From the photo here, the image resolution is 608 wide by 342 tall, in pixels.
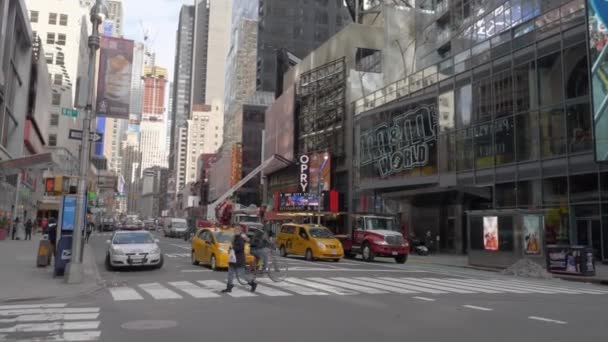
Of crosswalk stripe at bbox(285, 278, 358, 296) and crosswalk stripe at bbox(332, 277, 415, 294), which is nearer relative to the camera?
crosswalk stripe at bbox(285, 278, 358, 296)

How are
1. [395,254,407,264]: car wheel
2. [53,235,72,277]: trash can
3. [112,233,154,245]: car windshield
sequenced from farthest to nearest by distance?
[395,254,407,264]: car wheel < [112,233,154,245]: car windshield < [53,235,72,277]: trash can

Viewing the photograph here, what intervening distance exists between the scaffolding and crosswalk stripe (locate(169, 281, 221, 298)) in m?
40.3

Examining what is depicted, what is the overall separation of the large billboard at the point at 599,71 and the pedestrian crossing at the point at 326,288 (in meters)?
10.4

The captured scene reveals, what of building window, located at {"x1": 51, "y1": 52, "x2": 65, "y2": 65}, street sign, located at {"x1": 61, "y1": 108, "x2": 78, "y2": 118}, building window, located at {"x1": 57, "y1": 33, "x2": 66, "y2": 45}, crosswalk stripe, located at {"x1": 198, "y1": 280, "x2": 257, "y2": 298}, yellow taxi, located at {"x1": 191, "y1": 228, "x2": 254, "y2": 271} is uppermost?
building window, located at {"x1": 57, "y1": 33, "x2": 66, "y2": 45}

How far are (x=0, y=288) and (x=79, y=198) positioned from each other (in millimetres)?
3270

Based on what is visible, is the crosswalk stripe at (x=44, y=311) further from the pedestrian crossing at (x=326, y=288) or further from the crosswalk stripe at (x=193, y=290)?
the crosswalk stripe at (x=193, y=290)

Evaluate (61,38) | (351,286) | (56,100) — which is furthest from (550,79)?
(56,100)

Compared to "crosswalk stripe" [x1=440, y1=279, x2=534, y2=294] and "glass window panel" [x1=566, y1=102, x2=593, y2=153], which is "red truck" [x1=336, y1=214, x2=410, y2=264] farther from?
"glass window panel" [x1=566, y1=102, x2=593, y2=153]

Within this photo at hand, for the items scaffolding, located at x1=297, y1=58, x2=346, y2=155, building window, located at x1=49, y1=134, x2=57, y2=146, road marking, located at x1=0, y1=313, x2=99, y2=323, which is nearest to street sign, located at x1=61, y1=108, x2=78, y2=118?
road marking, located at x1=0, y1=313, x2=99, y2=323

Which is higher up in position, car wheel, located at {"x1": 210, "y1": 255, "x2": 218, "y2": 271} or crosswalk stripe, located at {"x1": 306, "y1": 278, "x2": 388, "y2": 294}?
car wheel, located at {"x1": 210, "y1": 255, "x2": 218, "y2": 271}

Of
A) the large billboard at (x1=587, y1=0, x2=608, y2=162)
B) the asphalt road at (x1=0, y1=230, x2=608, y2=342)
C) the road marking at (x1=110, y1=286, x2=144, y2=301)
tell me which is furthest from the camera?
the large billboard at (x1=587, y1=0, x2=608, y2=162)

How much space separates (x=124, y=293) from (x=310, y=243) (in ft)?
44.6

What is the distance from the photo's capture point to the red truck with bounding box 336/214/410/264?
2728cm

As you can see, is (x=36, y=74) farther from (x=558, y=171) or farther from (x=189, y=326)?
(x=189, y=326)
